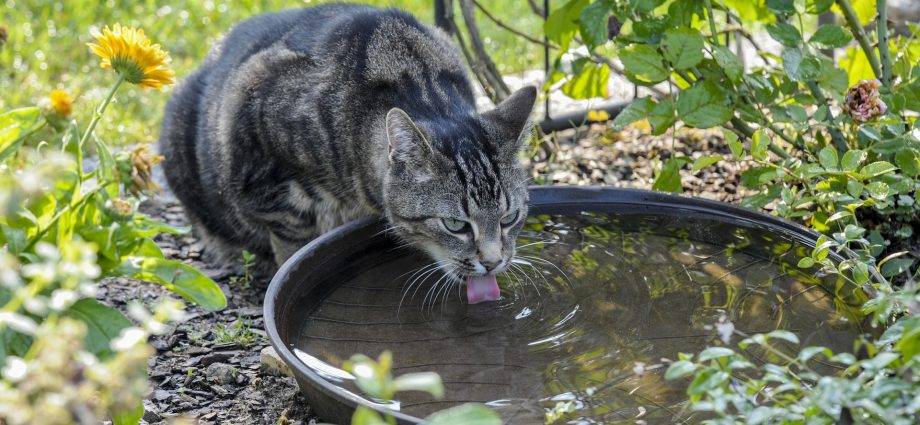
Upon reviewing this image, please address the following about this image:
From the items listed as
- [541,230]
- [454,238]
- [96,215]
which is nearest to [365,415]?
[96,215]

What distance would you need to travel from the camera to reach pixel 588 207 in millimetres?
3617

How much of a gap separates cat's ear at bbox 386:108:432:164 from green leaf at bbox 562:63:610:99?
1.30 meters

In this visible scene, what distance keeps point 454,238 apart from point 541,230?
0.53m

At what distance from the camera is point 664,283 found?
3.19 m

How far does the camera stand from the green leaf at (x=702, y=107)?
11.5 feet

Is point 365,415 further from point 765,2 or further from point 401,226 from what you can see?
point 765,2

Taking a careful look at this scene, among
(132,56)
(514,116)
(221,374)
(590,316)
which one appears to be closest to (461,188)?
(514,116)

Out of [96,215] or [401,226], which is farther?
[401,226]

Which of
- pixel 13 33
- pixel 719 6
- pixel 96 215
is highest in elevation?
pixel 719 6

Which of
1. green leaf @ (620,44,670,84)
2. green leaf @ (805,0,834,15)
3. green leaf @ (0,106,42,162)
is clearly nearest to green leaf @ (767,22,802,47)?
green leaf @ (805,0,834,15)

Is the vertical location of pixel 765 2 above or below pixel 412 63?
above

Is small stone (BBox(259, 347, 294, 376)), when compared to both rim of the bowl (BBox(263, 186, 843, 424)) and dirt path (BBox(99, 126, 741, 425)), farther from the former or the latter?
rim of the bowl (BBox(263, 186, 843, 424))

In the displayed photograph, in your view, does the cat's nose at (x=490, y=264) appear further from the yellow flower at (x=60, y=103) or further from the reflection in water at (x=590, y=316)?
the yellow flower at (x=60, y=103)

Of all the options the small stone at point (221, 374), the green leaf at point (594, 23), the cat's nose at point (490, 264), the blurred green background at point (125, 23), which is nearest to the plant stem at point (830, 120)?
the green leaf at point (594, 23)
